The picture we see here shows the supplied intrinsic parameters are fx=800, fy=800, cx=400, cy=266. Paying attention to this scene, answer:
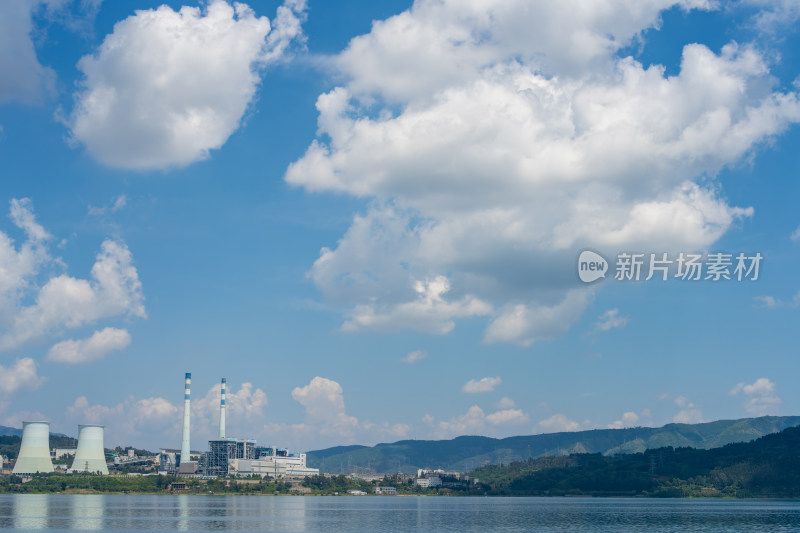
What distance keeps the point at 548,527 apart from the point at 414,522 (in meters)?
21.0

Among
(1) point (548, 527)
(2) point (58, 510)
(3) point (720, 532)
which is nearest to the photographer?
(3) point (720, 532)

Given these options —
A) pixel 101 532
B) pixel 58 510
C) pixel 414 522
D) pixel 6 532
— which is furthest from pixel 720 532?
pixel 58 510

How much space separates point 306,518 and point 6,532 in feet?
150

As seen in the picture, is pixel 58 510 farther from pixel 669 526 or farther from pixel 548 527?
pixel 669 526

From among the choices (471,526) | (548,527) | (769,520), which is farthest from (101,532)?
(769,520)

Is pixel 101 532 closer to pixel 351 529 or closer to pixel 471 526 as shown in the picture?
pixel 351 529

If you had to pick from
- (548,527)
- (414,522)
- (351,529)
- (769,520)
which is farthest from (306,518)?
(769,520)

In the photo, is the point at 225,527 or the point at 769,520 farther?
the point at 769,520

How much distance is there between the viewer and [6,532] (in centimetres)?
8431

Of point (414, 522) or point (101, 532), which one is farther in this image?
point (414, 522)

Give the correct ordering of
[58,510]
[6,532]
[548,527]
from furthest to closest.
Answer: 1. [58,510]
2. [548,527]
3. [6,532]

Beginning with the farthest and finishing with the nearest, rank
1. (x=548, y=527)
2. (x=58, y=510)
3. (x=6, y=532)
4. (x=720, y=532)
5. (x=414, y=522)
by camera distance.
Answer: (x=58, y=510) < (x=414, y=522) < (x=548, y=527) < (x=720, y=532) < (x=6, y=532)

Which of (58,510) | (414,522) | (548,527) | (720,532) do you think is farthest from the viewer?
(58,510)

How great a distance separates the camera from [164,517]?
116875 mm
